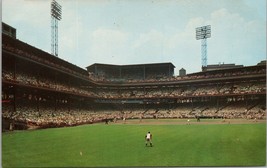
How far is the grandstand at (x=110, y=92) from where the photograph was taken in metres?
40.3

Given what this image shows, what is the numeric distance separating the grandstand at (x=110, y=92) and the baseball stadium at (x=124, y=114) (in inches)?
6.8

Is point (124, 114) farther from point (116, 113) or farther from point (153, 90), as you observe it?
point (153, 90)

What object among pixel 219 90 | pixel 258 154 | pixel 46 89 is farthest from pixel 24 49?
pixel 219 90

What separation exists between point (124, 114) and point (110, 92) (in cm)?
957

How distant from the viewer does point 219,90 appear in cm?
6838

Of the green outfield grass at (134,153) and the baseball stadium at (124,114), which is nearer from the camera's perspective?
the green outfield grass at (134,153)

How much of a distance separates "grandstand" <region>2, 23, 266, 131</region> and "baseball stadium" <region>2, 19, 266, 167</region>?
0.17m

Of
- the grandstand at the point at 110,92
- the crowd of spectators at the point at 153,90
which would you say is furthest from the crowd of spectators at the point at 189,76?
the crowd of spectators at the point at 153,90

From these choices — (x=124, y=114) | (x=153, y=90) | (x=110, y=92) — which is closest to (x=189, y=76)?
(x=153, y=90)

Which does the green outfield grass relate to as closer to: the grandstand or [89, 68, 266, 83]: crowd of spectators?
the grandstand

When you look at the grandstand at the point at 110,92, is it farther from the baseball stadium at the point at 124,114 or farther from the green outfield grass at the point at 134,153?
the green outfield grass at the point at 134,153

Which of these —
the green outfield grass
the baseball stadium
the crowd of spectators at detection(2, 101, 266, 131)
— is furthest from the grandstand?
the green outfield grass

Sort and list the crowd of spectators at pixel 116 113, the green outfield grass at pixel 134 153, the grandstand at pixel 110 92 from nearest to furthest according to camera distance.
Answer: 1. the green outfield grass at pixel 134 153
2. the crowd of spectators at pixel 116 113
3. the grandstand at pixel 110 92

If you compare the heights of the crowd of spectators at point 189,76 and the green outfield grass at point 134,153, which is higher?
the crowd of spectators at point 189,76
